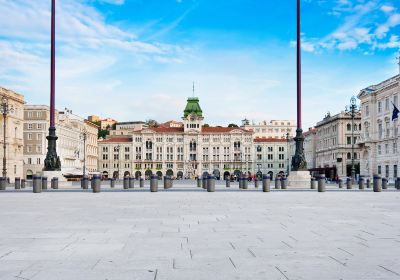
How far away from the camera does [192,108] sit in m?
171

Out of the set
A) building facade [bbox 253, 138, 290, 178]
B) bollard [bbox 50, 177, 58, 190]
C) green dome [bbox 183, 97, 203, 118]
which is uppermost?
green dome [bbox 183, 97, 203, 118]

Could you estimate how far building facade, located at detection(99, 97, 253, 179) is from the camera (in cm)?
16038

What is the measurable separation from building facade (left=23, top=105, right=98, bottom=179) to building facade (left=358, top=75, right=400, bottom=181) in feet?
158

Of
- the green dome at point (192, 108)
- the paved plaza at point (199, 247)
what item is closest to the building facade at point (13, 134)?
the paved plaza at point (199, 247)

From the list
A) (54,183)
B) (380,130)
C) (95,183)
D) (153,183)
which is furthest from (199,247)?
(380,130)

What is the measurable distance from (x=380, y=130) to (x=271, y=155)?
86.8m

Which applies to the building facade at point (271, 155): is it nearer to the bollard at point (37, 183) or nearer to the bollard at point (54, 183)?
the bollard at point (54, 183)

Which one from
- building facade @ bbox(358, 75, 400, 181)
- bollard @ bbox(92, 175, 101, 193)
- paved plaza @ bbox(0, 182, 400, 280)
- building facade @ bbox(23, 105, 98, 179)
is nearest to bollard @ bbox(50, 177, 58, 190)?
bollard @ bbox(92, 175, 101, 193)

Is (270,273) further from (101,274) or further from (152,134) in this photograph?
(152,134)

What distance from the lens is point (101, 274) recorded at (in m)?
6.69

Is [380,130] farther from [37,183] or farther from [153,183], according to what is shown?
[37,183]

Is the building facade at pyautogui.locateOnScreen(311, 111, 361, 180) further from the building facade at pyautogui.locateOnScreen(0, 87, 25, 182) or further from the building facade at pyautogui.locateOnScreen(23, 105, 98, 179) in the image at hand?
the building facade at pyautogui.locateOnScreen(0, 87, 25, 182)

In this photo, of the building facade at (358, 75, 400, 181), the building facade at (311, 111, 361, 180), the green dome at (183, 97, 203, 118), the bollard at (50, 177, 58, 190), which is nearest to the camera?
the bollard at (50, 177, 58, 190)

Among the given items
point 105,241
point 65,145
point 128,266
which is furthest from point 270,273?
point 65,145
